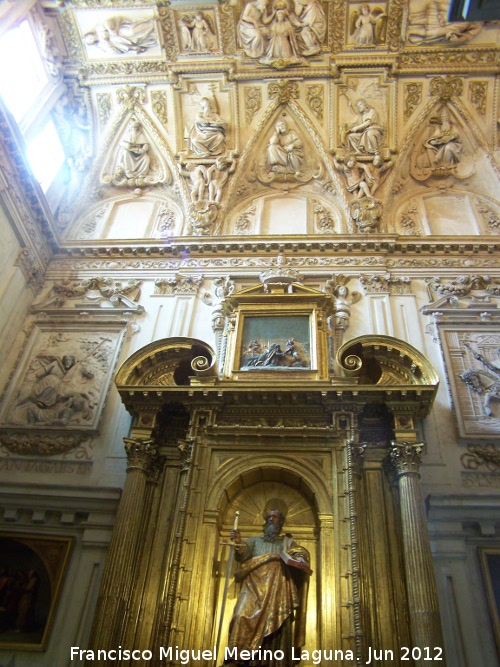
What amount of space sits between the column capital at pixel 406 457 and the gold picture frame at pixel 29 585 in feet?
14.4

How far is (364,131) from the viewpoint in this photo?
12.1 meters

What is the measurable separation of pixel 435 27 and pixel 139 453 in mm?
11067

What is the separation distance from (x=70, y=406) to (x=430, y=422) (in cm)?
553

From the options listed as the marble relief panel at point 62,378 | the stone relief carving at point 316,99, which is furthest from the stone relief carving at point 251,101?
the marble relief panel at point 62,378

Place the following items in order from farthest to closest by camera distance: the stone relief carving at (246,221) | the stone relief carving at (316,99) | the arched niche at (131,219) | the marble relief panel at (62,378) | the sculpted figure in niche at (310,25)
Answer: the stone relief carving at (316,99)
the sculpted figure in niche at (310,25)
the arched niche at (131,219)
the stone relief carving at (246,221)
the marble relief panel at (62,378)

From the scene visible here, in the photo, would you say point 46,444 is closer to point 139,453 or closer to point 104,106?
point 139,453

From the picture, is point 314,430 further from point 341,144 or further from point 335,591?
point 341,144

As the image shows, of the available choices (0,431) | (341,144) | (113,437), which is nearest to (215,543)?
(113,437)

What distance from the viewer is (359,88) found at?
12406 mm

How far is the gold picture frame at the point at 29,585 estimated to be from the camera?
21.5 ft

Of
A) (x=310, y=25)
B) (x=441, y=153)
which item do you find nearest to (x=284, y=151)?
(x=310, y=25)

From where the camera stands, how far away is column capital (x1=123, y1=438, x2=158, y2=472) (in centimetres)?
714

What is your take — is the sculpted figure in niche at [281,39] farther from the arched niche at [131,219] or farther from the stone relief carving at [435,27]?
the arched niche at [131,219]

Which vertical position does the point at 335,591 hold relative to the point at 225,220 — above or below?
below
